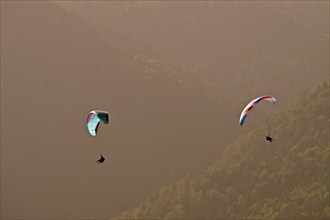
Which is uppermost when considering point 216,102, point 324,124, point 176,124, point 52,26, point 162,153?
point 52,26

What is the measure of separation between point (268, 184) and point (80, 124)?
42386 mm

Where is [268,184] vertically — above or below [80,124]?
below

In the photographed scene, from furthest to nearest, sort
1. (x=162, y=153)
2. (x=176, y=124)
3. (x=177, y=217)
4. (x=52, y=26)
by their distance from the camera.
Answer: (x=52, y=26), (x=176, y=124), (x=162, y=153), (x=177, y=217)

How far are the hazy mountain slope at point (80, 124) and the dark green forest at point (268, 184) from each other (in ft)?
46.3

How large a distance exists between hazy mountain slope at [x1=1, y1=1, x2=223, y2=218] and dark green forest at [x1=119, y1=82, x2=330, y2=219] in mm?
14112

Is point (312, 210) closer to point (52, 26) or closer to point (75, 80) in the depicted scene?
point (75, 80)

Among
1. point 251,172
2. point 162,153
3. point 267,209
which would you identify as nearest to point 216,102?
point 162,153

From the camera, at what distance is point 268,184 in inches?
3588

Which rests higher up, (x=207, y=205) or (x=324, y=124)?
(x=324, y=124)

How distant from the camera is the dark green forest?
8491 centimetres

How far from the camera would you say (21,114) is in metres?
121

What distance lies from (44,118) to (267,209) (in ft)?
165

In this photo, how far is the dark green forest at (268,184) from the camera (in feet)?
279

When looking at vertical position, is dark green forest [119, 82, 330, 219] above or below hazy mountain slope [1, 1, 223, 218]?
below
